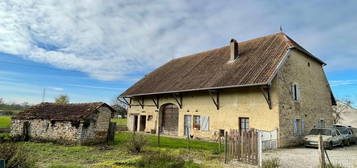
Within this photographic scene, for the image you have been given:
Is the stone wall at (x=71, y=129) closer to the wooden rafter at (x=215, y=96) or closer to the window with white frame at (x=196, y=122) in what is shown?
the window with white frame at (x=196, y=122)

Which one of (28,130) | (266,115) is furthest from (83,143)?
(266,115)

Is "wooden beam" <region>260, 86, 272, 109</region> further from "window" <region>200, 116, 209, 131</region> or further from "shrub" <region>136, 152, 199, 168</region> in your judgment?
"shrub" <region>136, 152, 199, 168</region>

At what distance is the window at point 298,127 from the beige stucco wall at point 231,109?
7.73 feet

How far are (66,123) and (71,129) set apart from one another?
504mm

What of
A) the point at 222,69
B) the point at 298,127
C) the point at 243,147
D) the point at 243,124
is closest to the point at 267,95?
the point at 243,124

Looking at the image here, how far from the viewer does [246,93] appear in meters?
13.9

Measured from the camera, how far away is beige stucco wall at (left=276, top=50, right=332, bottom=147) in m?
13.0

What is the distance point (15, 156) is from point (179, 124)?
1338cm

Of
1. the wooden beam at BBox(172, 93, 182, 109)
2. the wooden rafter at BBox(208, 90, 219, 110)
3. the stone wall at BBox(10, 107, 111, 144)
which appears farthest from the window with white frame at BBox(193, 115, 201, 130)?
the stone wall at BBox(10, 107, 111, 144)

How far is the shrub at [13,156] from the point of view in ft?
16.8

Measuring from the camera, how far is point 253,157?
309 inches

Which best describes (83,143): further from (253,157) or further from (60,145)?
(253,157)

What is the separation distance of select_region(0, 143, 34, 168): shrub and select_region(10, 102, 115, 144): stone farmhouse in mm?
6261

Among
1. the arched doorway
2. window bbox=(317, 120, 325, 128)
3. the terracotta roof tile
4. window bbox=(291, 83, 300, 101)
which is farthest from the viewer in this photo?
the arched doorway
